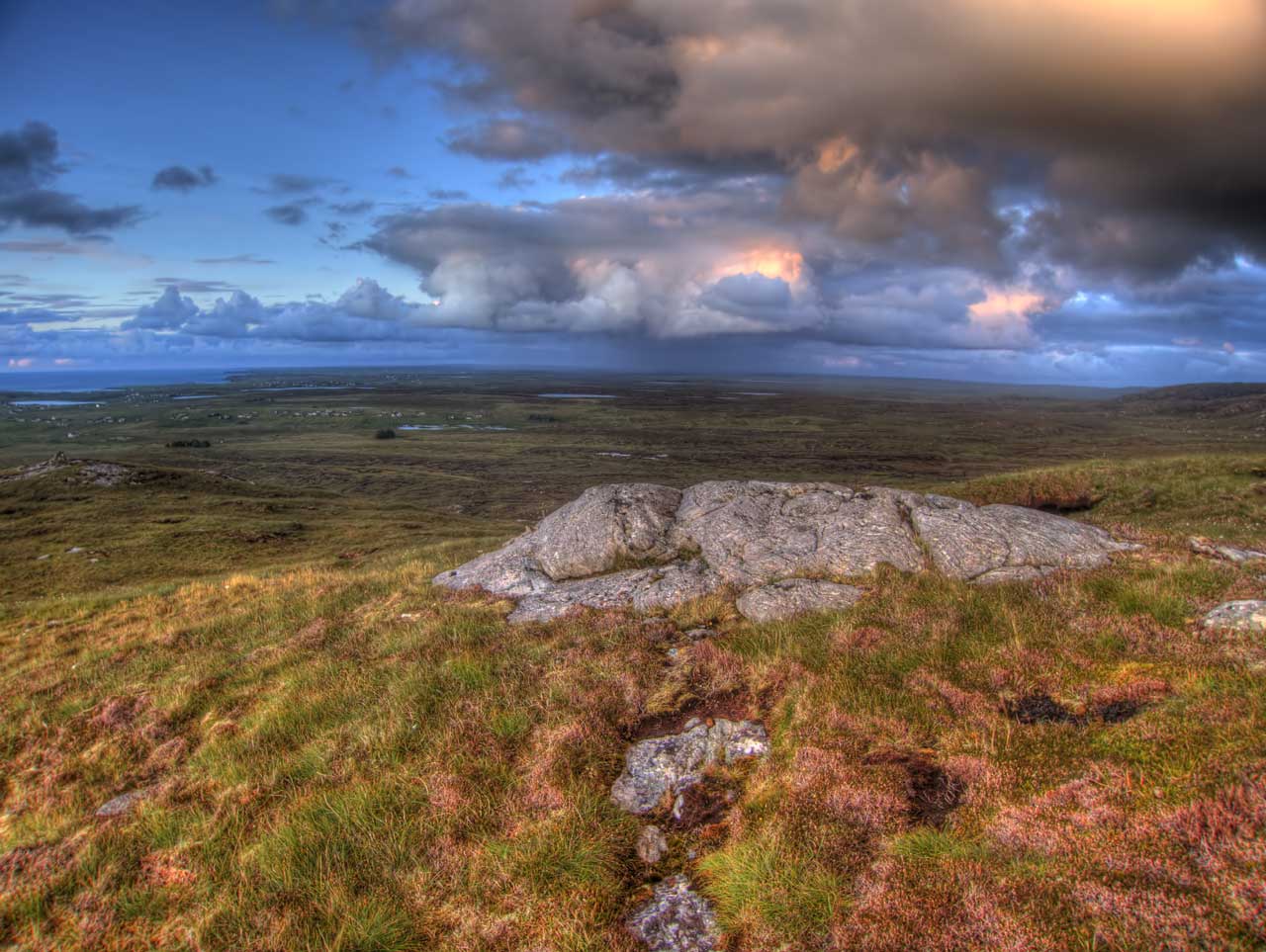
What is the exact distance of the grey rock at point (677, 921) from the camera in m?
5.11

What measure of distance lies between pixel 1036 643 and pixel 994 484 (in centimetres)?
2863

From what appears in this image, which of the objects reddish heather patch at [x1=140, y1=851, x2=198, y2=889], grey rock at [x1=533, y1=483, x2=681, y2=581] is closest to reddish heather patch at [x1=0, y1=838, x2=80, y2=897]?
reddish heather patch at [x1=140, y1=851, x2=198, y2=889]

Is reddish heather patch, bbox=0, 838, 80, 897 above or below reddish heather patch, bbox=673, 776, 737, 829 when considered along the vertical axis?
below

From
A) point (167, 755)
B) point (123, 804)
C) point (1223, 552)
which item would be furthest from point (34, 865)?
point (1223, 552)

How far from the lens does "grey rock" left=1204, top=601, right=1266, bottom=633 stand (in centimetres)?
867

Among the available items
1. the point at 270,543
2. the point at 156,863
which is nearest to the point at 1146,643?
the point at 156,863

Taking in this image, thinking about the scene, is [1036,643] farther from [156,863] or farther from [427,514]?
[427,514]

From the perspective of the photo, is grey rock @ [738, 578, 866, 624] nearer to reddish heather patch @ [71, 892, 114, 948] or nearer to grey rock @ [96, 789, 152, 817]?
reddish heather patch @ [71, 892, 114, 948]

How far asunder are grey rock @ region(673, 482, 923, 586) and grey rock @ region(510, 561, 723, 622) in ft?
2.63

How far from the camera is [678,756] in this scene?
7.75 meters

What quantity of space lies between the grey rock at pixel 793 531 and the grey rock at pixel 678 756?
5814 millimetres

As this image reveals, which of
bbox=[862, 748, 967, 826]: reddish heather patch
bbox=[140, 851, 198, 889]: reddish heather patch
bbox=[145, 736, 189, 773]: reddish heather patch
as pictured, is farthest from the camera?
bbox=[145, 736, 189, 773]: reddish heather patch

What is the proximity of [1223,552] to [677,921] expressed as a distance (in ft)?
47.9

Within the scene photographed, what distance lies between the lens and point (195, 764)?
8.73m
